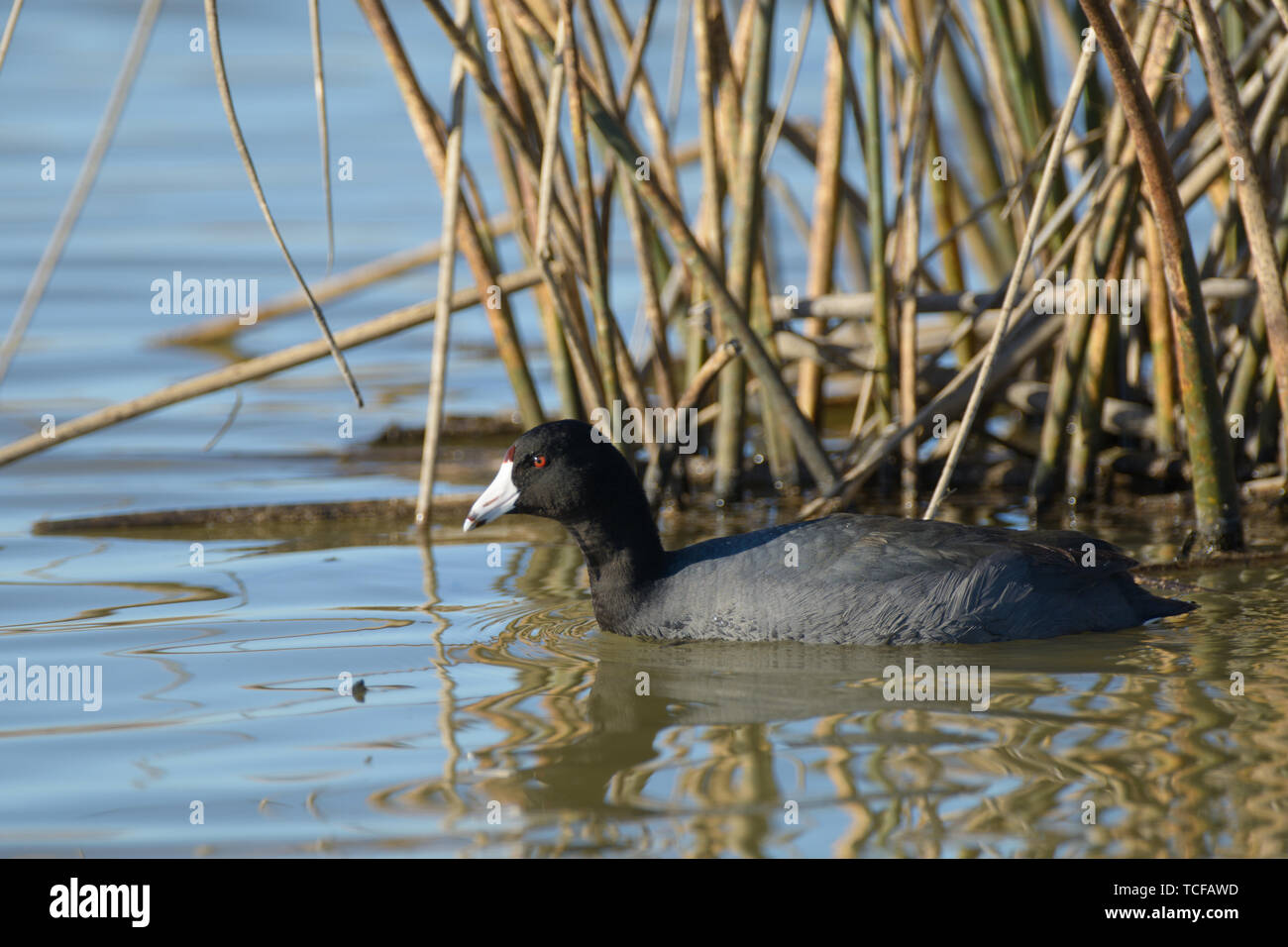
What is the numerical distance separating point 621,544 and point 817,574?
2.02 ft

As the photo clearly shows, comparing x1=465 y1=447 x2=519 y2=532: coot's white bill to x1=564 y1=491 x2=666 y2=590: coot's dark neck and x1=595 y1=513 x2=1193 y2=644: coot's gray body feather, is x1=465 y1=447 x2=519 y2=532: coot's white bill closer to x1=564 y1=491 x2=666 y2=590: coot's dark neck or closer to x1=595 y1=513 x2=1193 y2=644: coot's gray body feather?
x1=564 y1=491 x2=666 y2=590: coot's dark neck

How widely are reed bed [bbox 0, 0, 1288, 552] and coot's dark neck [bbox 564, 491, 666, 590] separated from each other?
0.72 meters

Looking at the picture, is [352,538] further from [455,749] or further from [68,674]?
[455,749]

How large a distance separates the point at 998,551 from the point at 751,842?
5.35ft

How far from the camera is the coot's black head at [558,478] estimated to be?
4781 millimetres

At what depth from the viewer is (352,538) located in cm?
603

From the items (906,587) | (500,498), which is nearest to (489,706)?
(500,498)

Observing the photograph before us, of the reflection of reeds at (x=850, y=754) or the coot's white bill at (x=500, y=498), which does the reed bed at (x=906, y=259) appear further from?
the reflection of reeds at (x=850, y=754)

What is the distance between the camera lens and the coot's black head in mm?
4781

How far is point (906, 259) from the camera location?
6.03 m

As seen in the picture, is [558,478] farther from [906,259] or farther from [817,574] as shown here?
[906,259]

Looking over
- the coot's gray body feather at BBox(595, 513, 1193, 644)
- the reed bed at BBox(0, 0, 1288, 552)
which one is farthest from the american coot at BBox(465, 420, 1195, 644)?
the reed bed at BBox(0, 0, 1288, 552)
